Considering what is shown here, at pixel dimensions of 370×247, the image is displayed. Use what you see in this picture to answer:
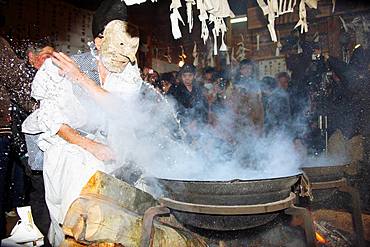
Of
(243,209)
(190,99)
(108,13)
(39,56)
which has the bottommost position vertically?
(243,209)

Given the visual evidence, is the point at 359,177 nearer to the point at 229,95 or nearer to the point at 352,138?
the point at 352,138

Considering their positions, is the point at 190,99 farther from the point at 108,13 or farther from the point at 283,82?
the point at 108,13

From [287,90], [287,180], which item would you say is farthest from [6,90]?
[287,90]

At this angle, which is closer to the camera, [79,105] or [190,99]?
[79,105]

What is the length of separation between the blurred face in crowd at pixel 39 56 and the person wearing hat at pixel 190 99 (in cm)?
256

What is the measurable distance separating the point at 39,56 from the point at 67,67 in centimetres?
84

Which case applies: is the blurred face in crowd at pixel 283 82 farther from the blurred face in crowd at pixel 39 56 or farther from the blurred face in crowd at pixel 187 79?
the blurred face in crowd at pixel 39 56

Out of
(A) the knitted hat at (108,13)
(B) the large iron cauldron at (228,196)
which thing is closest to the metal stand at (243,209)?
(B) the large iron cauldron at (228,196)

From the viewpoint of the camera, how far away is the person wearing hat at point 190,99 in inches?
233

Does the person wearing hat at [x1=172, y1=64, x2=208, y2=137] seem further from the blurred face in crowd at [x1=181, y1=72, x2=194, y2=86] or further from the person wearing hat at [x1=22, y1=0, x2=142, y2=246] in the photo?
the person wearing hat at [x1=22, y1=0, x2=142, y2=246]

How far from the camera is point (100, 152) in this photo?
291cm

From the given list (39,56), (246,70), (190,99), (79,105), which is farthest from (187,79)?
(79,105)

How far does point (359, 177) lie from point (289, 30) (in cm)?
437

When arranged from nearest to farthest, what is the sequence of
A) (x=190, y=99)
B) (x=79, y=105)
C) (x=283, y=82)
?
1. (x=79, y=105)
2. (x=190, y=99)
3. (x=283, y=82)
